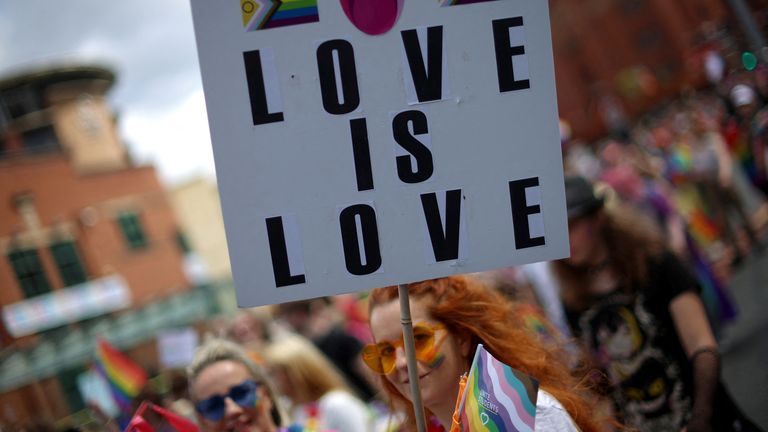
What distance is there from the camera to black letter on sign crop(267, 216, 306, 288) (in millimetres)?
1728

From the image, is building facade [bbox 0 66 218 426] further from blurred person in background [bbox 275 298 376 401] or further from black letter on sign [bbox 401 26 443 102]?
black letter on sign [bbox 401 26 443 102]

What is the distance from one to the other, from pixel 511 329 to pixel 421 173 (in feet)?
2.24

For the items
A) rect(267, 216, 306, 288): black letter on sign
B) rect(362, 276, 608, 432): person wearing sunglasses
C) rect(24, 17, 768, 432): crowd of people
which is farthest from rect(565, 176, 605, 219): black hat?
rect(267, 216, 306, 288): black letter on sign

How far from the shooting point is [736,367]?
520 cm

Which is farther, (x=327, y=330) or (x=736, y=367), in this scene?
(x=327, y=330)

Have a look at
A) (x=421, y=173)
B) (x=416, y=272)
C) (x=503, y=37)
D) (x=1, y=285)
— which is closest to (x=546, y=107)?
(x=503, y=37)

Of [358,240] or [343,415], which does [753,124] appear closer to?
[343,415]

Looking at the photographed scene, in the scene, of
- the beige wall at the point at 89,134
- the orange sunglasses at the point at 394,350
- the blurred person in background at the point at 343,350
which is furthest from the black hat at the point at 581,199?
the beige wall at the point at 89,134

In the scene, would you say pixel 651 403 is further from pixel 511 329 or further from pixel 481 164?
pixel 481 164

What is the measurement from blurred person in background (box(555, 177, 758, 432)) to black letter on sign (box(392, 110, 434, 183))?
135 centimetres

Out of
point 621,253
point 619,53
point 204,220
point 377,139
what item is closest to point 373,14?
point 377,139

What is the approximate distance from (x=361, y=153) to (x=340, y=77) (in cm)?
19

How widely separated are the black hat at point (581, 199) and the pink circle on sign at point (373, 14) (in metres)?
1.58

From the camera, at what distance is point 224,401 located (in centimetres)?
278
